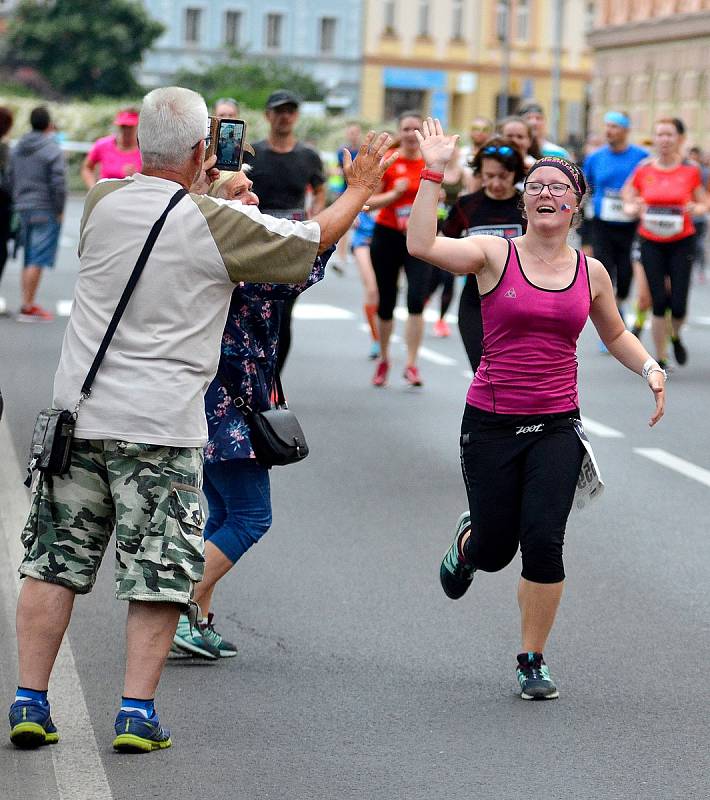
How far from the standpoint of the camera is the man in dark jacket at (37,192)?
17203 millimetres

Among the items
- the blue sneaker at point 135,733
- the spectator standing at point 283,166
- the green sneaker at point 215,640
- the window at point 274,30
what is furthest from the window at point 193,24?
the blue sneaker at point 135,733

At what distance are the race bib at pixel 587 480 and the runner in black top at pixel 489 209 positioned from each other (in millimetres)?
2731

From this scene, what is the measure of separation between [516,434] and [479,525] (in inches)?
12.0

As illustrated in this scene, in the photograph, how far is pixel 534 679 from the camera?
215 inches

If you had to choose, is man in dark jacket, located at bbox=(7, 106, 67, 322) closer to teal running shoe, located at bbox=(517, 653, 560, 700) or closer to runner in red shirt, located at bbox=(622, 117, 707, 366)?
runner in red shirt, located at bbox=(622, 117, 707, 366)

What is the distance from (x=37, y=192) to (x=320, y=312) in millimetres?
3964

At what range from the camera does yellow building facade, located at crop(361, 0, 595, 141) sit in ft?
302

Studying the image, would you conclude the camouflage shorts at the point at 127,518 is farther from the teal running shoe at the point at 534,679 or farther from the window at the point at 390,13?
the window at the point at 390,13

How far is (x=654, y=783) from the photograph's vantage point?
15.2 ft

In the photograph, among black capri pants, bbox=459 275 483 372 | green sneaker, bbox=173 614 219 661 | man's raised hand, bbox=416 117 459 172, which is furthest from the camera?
black capri pants, bbox=459 275 483 372

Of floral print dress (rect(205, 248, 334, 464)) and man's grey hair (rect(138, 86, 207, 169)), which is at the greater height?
man's grey hair (rect(138, 86, 207, 169))

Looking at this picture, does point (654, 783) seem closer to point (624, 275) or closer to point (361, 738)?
point (361, 738)

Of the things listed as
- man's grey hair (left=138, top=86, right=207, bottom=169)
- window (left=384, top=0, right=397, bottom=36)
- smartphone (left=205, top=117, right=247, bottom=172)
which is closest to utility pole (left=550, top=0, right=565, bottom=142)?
window (left=384, top=0, right=397, bottom=36)

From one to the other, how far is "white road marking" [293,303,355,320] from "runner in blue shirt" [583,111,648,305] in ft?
14.5
